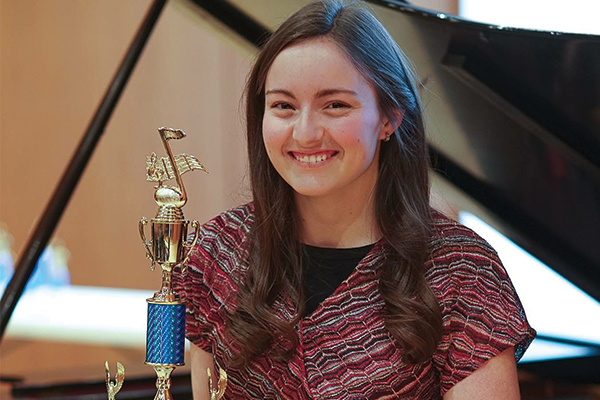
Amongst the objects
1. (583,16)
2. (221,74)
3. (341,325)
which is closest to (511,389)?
(341,325)

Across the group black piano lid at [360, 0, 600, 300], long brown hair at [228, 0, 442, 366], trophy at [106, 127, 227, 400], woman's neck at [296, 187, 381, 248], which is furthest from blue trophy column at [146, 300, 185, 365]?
black piano lid at [360, 0, 600, 300]

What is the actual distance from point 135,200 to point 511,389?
3.87 meters

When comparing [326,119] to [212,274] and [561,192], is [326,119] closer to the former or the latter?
[212,274]

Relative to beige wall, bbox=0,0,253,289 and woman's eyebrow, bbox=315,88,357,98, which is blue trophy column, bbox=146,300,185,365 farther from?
beige wall, bbox=0,0,253,289

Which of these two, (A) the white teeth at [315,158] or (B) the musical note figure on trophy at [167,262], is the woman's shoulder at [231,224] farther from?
(B) the musical note figure on trophy at [167,262]

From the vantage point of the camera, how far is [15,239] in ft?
16.6

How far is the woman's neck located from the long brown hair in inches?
0.9

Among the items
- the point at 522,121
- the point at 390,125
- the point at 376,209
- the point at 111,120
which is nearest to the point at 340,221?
the point at 376,209

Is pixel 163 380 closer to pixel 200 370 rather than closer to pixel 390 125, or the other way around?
pixel 200 370

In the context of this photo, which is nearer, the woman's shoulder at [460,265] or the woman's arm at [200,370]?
the woman's shoulder at [460,265]

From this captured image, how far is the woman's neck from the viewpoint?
1.52 m

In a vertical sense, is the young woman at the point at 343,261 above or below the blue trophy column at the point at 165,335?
above

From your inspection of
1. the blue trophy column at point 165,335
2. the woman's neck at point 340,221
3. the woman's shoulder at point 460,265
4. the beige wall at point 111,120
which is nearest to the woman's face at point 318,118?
the woman's neck at point 340,221

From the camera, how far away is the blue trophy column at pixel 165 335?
1146 mm
